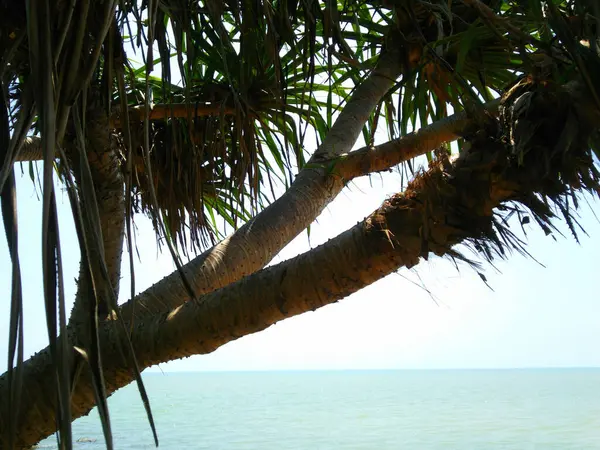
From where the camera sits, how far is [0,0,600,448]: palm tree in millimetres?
597

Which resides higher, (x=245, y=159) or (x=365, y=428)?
(x=245, y=159)

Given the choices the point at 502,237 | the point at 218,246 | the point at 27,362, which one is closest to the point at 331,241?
the point at 502,237

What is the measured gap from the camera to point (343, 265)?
47.1 inches

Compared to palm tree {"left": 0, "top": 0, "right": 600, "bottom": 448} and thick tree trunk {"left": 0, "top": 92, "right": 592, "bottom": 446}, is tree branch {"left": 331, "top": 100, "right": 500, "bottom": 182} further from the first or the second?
thick tree trunk {"left": 0, "top": 92, "right": 592, "bottom": 446}

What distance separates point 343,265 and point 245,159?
0.96 metres

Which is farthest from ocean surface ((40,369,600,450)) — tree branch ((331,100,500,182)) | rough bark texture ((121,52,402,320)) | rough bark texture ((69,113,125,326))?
tree branch ((331,100,500,182))

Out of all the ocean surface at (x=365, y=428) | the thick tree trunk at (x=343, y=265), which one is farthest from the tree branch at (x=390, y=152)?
the ocean surface at (x=365, y=428)

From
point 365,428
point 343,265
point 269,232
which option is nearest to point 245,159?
point 269,232

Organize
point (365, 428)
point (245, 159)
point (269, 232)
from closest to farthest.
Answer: point (269, 232) → point (245, 159) → point (365, 428)

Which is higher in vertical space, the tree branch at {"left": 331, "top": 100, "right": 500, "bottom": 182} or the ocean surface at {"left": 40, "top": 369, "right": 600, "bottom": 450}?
the tree branch at {"left": 331, "top": 100, "right": 500, "bottom": 182}

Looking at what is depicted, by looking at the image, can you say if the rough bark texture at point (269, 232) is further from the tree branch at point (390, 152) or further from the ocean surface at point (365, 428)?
the ocean surface at point (365, 428)

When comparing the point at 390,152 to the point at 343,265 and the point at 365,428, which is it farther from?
the point at 365,428

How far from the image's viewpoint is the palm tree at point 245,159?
1.96 feet

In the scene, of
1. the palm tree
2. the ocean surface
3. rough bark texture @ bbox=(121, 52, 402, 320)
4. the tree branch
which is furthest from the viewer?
the ocean surface
